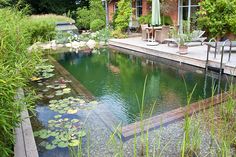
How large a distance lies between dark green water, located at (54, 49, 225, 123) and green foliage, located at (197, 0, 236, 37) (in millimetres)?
3437

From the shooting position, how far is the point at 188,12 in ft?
38.6

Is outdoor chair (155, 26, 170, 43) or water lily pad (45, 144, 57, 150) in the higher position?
outdoor chair (155, 26, 170, 43)

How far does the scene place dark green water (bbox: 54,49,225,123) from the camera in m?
4.96

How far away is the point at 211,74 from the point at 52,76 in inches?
174

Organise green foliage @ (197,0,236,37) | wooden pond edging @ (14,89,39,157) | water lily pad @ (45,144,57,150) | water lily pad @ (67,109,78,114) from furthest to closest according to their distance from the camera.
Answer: green foliage @ (197,0,236,37) → water lily pad @ (67,109,78,114) → water lily pad @ (45,144,57,150) → wooden pond edging @ (14,89,39,157)

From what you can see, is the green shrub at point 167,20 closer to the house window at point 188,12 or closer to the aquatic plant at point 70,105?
the house window at point 188,12

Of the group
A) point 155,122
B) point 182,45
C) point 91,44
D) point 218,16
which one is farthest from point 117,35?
point 155,122

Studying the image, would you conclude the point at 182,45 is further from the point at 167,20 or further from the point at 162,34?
the point at 167,20

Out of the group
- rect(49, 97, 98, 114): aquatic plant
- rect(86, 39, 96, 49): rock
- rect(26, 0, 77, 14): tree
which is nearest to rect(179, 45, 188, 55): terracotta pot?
rect(49, 97, 98, 114): aquatic plant

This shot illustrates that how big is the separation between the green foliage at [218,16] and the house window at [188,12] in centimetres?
74

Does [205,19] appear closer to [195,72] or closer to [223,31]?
[223,31]

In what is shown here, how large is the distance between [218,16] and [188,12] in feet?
6.11

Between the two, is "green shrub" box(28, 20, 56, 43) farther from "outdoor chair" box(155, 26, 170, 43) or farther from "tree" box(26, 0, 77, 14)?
"tree" box(26, 0, 77, 14)

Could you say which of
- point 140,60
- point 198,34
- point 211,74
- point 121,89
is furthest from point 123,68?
point 198,34
